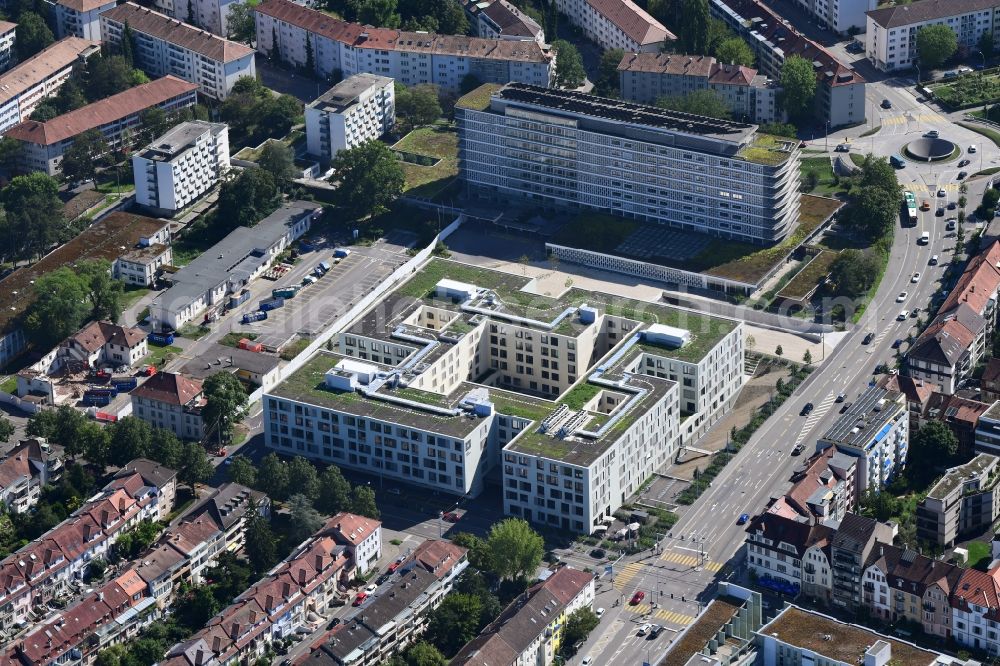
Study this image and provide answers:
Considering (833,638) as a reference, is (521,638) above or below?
below

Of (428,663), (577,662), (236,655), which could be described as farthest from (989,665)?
(236,655)

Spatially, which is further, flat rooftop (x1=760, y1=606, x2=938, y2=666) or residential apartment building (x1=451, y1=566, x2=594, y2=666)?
residential apartment building (x1=451, y1=566, x2=594, y2=666)

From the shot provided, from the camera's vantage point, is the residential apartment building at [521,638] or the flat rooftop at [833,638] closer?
the flat rooftop at [833,638]

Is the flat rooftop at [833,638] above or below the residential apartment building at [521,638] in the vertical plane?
above

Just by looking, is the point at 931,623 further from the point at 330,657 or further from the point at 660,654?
the point at 330,657

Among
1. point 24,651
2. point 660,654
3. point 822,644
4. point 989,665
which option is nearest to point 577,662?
point 660,654

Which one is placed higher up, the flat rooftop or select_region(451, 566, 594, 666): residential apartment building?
the flat rooftop

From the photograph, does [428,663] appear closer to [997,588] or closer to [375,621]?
[375,621]

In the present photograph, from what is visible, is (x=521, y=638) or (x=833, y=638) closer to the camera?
(x=833, y=638)
